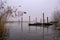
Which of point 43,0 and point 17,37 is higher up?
point 43,0

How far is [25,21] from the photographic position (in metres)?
1.49

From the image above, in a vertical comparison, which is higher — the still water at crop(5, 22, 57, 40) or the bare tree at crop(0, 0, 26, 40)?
the bare tree at crop(0, 0, 26, 40)

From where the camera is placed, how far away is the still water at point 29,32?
147 centimetres

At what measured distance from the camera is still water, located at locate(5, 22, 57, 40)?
1.47 meters

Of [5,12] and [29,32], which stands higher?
[5,12]

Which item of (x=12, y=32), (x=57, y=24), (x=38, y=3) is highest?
(x=38, y=3)

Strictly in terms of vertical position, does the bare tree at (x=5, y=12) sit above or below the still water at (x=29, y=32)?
above

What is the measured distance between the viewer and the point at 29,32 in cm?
150

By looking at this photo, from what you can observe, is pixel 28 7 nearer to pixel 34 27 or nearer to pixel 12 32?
pixel 34 27

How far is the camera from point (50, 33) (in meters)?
1.48

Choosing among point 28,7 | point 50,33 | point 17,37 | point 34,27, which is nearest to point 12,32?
point 17,37

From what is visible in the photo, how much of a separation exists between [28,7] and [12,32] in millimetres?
500

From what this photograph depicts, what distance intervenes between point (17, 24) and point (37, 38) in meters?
0.41

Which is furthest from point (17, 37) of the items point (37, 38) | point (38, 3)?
point (38, 3)
